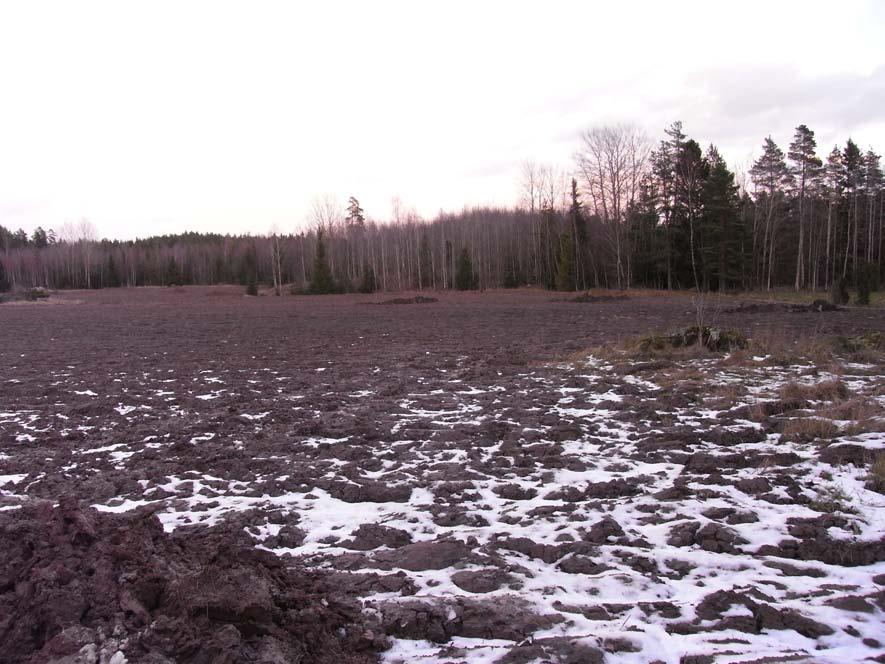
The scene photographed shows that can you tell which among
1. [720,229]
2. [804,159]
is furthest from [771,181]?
[720,229]

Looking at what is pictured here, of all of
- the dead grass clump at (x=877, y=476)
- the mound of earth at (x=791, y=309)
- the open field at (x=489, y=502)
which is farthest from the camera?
the mound of earth at (x=791, y=309)

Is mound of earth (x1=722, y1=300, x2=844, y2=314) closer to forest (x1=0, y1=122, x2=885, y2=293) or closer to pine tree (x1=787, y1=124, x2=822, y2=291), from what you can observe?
forest (x1=0, y1=122, x2=885, y2=293)

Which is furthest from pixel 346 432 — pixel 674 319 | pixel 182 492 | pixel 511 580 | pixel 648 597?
pixel 674 319

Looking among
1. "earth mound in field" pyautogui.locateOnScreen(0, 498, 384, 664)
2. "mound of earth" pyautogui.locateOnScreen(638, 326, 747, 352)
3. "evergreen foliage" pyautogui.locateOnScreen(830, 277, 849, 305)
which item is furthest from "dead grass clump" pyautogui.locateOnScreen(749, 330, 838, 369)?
"evergreen foliage" pyautogui.locateOnScreen(830, 277, 849, 305)

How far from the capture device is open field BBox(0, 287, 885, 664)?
288 cm

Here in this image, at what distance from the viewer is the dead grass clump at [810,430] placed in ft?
20.1

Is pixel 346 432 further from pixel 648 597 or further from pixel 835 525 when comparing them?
pixel 835 525

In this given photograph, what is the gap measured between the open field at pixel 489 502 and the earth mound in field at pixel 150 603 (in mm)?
16

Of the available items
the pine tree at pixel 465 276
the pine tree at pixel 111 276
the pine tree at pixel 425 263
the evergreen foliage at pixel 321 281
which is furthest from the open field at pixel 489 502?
the pine tree at pixel 111 276

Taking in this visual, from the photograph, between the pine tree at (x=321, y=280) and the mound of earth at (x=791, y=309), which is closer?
the mound of earth at (x=791, y=309)

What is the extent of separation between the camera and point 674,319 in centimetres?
2181

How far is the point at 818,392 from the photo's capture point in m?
7.77

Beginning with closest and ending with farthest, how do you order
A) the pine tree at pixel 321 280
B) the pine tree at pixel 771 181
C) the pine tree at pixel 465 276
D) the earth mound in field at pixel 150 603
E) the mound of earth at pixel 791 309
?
the earth mound in field at pixel 150 603, the mound of earth at pixel 791 309, the pine tree at pixel 771 181, the pine tree at pixel 321 280, the pine tree at pixel 465 276

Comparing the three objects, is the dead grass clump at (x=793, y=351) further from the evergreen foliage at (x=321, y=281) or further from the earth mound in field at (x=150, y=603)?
the evergreen foliage at (x=321, y=281)
